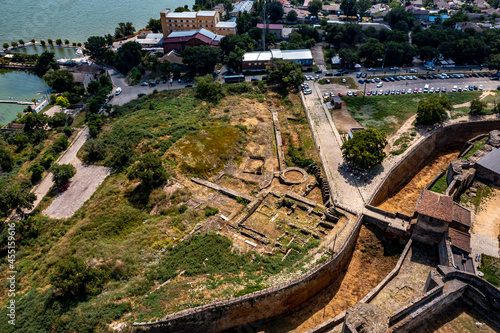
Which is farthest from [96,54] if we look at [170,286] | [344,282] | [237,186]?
[344,282]

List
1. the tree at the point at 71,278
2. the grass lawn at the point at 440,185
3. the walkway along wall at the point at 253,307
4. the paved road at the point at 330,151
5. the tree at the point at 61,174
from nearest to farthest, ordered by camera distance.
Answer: the walkway along wall at the point at 253,307, the tree at the point at 71,278, the paved road at the point at 330,151, the grass lawn at the point at 440,185, the tree at the point at 61,174

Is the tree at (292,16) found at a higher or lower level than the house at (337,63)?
higher

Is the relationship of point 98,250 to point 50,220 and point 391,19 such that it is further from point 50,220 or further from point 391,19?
point 391,19

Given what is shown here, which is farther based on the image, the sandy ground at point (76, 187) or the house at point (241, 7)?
the house at point (241, 7)

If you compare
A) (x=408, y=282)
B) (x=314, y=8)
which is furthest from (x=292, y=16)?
(x=408, y=282)

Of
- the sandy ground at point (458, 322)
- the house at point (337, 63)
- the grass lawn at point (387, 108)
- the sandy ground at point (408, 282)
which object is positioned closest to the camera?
the sandy ground at point (458, 322)

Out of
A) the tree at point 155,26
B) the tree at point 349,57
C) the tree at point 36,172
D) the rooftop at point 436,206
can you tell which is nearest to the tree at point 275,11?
the tree at point 155,26

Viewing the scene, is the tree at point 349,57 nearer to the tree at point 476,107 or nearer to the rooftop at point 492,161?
the tree at point 476,107
